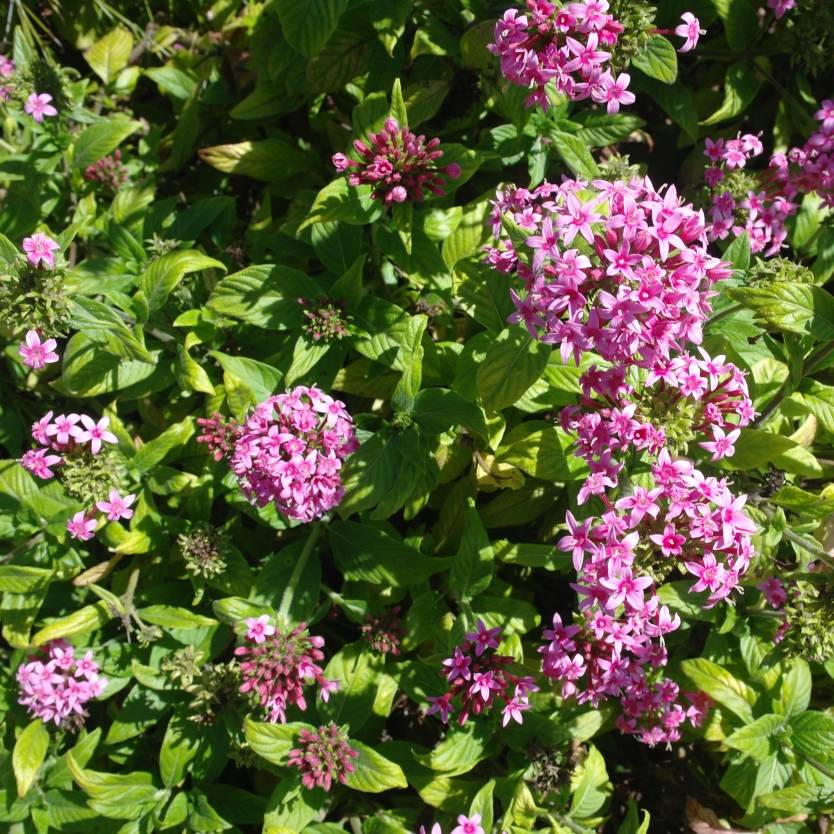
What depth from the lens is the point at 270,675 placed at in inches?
104

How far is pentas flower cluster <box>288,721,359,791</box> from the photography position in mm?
2717

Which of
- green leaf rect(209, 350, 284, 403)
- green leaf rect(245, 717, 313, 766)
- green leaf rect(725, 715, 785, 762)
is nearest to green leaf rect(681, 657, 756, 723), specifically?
green leaf rect(725, 715, 785, 762)

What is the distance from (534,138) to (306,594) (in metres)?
2.00

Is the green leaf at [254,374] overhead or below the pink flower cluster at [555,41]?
below

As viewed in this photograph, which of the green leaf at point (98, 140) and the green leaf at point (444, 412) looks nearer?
the green leaf at point (444, 412)

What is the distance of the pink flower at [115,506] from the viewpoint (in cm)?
283

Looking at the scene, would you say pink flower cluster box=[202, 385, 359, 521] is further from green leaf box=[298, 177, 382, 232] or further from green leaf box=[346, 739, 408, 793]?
green leaf box=[346, 739, 408, 793]

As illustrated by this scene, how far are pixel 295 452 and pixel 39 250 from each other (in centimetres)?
104

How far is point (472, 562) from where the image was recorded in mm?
2932

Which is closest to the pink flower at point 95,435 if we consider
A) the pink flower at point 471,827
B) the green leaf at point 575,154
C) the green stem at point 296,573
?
the green stem at point 296,573

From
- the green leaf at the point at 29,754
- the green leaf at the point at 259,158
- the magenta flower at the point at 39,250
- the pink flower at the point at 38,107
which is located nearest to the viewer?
the magenta flower at the point at 39,250

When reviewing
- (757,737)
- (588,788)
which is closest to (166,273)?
(588,788)

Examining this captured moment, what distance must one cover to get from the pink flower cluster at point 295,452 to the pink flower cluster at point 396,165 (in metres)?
0.73

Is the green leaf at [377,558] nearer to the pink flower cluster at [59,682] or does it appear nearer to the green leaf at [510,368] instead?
the green leaf at [510,368]
